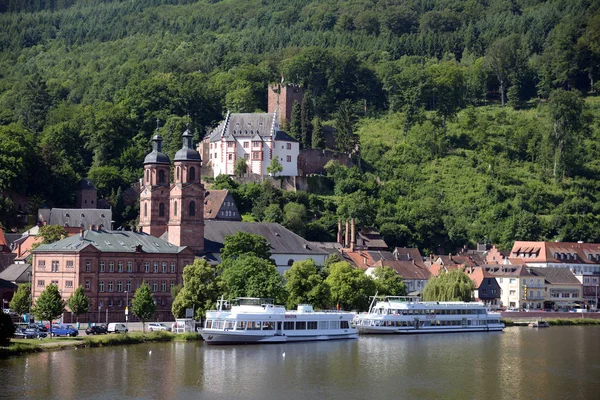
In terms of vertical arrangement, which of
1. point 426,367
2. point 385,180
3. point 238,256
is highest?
point 385,180

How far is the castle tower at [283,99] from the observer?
168 metres

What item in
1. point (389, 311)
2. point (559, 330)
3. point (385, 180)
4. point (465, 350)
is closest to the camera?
point (465, 350)

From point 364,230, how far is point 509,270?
Answer: 17.7 m

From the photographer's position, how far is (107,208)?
13962 cm

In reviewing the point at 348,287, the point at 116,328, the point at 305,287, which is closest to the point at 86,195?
the point at 348,287

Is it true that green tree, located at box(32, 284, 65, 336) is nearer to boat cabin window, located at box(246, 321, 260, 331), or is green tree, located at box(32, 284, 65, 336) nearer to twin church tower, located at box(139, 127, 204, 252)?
boat cabin window, located at box(246, 321, 260, 331)

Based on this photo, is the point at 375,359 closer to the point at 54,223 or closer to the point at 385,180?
the point at 54,223

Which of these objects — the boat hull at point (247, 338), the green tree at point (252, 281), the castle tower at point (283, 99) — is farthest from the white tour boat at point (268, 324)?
the castle tower at point (283, 99)

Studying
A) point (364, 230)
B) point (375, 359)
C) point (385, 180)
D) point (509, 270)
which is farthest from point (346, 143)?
point (375, 359)

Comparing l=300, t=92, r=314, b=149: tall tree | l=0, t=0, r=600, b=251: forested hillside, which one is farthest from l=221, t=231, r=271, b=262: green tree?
l=300, t=92, r=314, b=149: tall tree

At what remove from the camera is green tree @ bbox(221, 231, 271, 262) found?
11119cm

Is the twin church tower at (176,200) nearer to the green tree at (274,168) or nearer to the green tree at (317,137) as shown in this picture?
the green tree at (274,168)

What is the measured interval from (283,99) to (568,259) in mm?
45715

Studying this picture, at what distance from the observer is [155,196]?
117 meters
